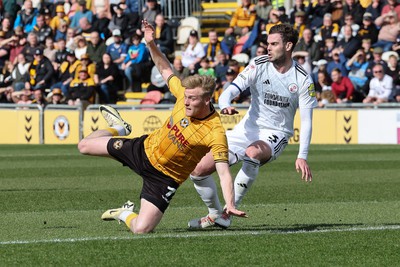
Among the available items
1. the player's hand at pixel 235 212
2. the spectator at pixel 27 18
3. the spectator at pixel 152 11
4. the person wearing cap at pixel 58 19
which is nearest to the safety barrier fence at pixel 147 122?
the spectator at pixel 152 11

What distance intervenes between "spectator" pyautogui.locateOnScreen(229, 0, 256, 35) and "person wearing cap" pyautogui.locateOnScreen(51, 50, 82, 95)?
4.62 meters

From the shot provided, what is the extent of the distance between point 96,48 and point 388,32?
335 inches

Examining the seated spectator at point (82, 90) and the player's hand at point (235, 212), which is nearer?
the player's hand at point (235, 212)

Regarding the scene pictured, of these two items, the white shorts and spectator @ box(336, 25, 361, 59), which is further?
spectator @ box(336, 25, 361, 59)

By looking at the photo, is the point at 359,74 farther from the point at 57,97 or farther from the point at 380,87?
the point at 57,97

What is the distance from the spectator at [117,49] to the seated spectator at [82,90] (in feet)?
4.30

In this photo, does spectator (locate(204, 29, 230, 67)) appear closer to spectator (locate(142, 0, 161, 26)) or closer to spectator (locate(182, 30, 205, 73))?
spectator (locate(182, 30, 205, 73))

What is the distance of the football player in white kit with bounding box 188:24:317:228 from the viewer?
10180 mm

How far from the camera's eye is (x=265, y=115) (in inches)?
417

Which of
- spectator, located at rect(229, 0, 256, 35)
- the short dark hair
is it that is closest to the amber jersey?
the short dark hair

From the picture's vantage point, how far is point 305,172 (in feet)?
31.8

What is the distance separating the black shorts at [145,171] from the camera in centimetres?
948

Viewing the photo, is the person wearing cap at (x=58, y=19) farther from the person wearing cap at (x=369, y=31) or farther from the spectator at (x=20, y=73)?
the person wearing cap at (x=369, y=31)

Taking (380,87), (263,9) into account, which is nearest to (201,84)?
(380,87)
